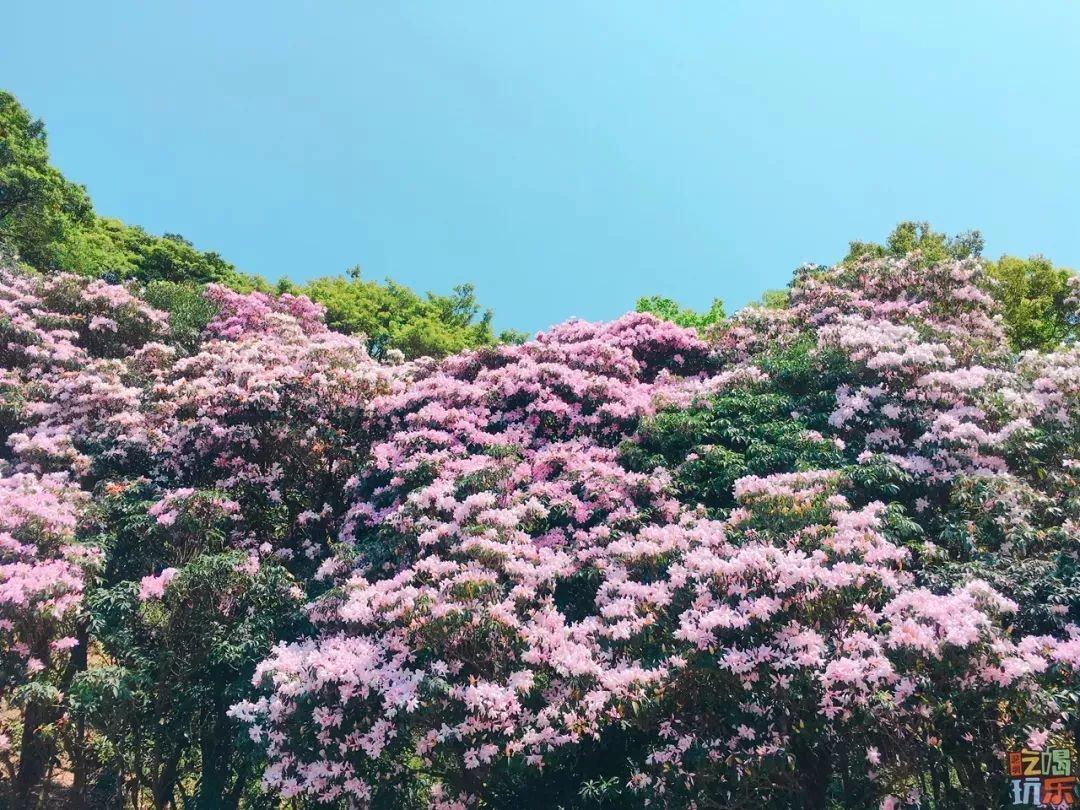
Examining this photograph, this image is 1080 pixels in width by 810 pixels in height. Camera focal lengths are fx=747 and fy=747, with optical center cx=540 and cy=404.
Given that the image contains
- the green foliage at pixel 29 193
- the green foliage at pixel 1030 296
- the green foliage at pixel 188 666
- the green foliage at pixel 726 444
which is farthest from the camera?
the green foliage at pixel 29 193

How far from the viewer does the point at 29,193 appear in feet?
84.4

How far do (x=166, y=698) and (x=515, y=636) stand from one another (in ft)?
16.8

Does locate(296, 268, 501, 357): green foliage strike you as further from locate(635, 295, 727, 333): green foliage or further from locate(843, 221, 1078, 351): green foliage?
locate(843, 221, 1078, 351): green foliage

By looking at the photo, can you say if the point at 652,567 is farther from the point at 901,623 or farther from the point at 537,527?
the point at 901,623

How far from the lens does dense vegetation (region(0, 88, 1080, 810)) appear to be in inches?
286

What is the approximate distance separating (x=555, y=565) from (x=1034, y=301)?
849 inches

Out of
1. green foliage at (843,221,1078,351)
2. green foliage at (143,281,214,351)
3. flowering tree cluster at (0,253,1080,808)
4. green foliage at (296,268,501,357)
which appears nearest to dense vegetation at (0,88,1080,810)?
flowering tree cluster at (0,253,1080,808)

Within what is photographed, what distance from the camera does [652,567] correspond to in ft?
31.2

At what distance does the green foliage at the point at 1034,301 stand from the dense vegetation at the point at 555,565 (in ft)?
26.4

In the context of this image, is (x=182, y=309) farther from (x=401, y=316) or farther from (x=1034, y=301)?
(x=1034, y=301)

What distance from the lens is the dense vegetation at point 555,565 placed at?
23.8ft

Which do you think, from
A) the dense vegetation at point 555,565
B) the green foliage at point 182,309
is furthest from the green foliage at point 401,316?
the dense vegetation at point 555,565

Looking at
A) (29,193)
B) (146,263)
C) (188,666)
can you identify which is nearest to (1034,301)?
(188,666)

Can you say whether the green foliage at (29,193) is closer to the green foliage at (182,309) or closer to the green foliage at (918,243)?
the green foliage at (182,309)
